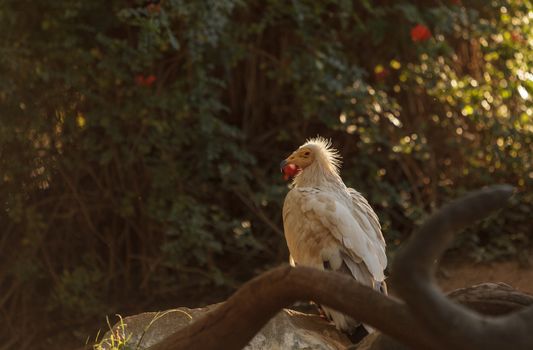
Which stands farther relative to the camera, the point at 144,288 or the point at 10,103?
the point at 144,288

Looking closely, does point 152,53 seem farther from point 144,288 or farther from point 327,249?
point 327,249

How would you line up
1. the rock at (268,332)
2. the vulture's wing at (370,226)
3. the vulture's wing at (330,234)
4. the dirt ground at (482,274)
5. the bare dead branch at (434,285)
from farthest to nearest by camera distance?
the dirt ground at (482,274) < the vulture's wing at (370,226) < the vulture's wing at (330,234) < the rock at (268,332) < the bare dead branch at (434,285)

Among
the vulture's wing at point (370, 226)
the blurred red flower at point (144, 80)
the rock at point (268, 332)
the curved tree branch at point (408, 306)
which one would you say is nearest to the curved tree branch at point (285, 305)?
the curved tree branch at point (408, 306)

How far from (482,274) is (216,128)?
2.30 m

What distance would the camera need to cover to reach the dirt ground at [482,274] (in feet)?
24.7

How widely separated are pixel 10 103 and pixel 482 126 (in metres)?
3.78

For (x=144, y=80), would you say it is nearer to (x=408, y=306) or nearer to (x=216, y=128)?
(x=216, y=128)

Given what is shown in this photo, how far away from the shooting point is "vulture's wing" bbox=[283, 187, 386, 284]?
5.13m

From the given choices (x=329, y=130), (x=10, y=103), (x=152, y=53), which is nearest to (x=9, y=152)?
(x=10, y=103)

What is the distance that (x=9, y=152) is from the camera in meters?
7.23

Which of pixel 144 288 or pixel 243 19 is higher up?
pixel 243 19

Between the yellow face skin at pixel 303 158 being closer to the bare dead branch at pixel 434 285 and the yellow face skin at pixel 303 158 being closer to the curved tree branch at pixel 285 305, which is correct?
the curved tree branch at pixel 285 305

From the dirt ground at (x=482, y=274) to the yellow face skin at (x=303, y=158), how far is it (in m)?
2.17

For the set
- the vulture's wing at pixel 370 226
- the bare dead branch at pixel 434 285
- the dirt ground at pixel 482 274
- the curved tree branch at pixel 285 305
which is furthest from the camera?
the dirt ground at pixel 482 274
